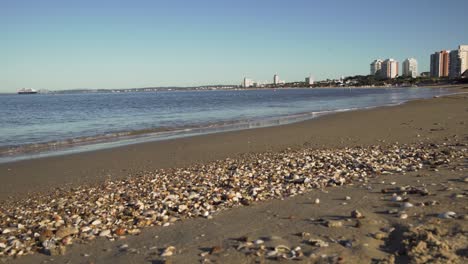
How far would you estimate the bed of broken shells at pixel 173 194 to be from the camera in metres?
5.32

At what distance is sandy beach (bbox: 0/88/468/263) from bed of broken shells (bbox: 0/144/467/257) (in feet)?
0.10

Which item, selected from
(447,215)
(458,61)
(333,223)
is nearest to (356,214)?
(333,223)

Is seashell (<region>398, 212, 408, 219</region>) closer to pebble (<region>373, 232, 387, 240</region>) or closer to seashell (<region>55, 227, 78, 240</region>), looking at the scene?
pebble (<region>373, 232, 387, 240</region>)

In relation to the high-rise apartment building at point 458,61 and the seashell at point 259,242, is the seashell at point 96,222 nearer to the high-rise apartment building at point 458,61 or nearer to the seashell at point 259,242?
the seashell at point 259,242

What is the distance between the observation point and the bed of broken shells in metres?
5.32

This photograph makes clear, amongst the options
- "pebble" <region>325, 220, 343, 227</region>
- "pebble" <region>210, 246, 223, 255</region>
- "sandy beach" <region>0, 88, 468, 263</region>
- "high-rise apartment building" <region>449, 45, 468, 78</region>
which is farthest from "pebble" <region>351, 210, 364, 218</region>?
"high-rise apartment building" <region>449, 45, 468, 78</region>

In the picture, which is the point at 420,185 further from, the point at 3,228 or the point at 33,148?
the point at 33,148

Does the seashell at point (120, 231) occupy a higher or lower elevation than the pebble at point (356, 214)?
lower

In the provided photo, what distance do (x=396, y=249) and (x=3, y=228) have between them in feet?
18.7

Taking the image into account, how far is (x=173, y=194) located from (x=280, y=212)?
2.33 metres

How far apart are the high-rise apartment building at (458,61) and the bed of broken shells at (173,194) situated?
649 feet

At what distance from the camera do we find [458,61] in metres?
185

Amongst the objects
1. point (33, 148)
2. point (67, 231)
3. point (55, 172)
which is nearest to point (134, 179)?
point (55, 172)

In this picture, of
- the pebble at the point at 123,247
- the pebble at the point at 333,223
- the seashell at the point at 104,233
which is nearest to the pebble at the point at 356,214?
the pebble at the point at 333,223
